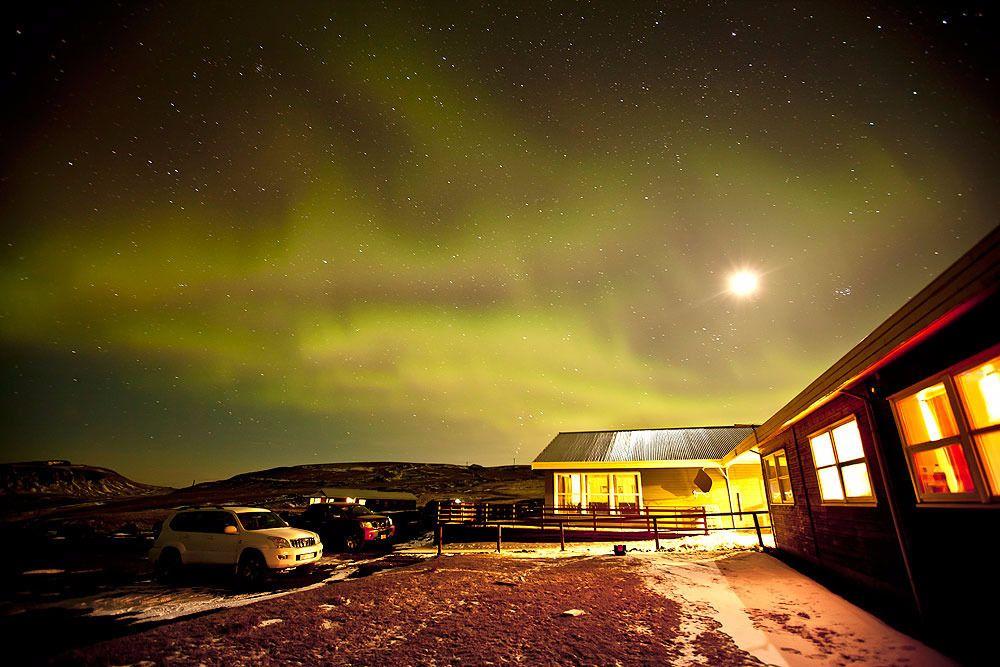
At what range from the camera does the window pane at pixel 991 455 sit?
4.43 meters

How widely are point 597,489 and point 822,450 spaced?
18249mm

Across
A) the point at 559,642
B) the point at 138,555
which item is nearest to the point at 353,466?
the point at 138,555

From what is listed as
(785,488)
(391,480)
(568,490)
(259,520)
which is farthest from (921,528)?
(391,480)

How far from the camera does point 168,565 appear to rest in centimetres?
1125

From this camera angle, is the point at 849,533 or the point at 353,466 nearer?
the point at 849,533

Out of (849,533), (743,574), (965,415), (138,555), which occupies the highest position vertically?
(965,415)

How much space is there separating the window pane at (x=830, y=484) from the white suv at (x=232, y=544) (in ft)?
39.8

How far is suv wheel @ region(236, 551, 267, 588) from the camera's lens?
412 inches

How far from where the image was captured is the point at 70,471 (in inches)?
2731

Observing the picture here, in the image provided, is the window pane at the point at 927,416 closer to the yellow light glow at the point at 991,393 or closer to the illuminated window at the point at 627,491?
the yellow light glow at the point at 991,393

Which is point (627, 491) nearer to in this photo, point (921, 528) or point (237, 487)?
point (921, 528)

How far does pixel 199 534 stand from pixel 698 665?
11825mm

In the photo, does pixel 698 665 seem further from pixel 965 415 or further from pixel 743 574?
pixel 743 574

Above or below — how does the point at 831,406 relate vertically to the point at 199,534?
above
